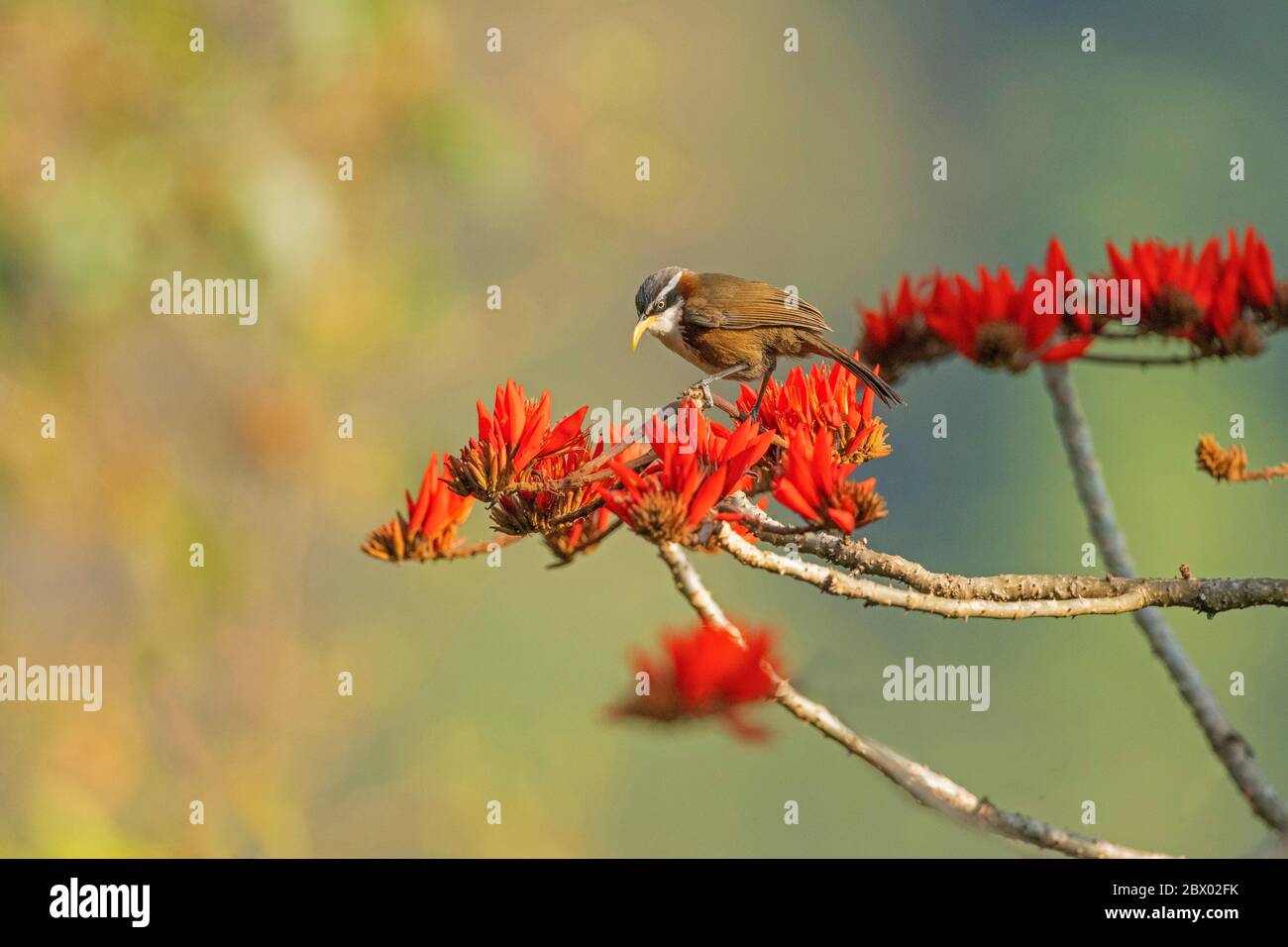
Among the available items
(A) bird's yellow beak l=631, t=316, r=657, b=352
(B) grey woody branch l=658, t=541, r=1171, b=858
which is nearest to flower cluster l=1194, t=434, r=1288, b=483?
(B) grey woody branch l=658, t=541, r=1171, b=858

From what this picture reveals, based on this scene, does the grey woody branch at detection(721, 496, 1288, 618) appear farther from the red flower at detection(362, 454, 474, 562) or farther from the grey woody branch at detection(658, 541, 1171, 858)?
the red flower at detection(362, 454, 474, 562)

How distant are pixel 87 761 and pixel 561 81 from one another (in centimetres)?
232

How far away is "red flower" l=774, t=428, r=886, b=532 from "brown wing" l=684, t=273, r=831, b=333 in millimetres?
996

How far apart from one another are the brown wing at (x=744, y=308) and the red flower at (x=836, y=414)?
75cm

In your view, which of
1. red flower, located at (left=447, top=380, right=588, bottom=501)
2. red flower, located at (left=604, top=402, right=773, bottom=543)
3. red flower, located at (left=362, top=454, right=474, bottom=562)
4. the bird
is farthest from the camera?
the bird

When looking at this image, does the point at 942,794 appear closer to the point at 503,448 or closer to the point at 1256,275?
the point at 503,448

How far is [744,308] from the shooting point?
2092 mm

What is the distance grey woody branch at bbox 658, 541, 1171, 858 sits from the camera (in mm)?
1013

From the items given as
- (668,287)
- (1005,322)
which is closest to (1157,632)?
(1005,322)

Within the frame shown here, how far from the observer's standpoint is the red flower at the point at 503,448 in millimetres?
1151

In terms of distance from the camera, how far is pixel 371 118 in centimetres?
356
